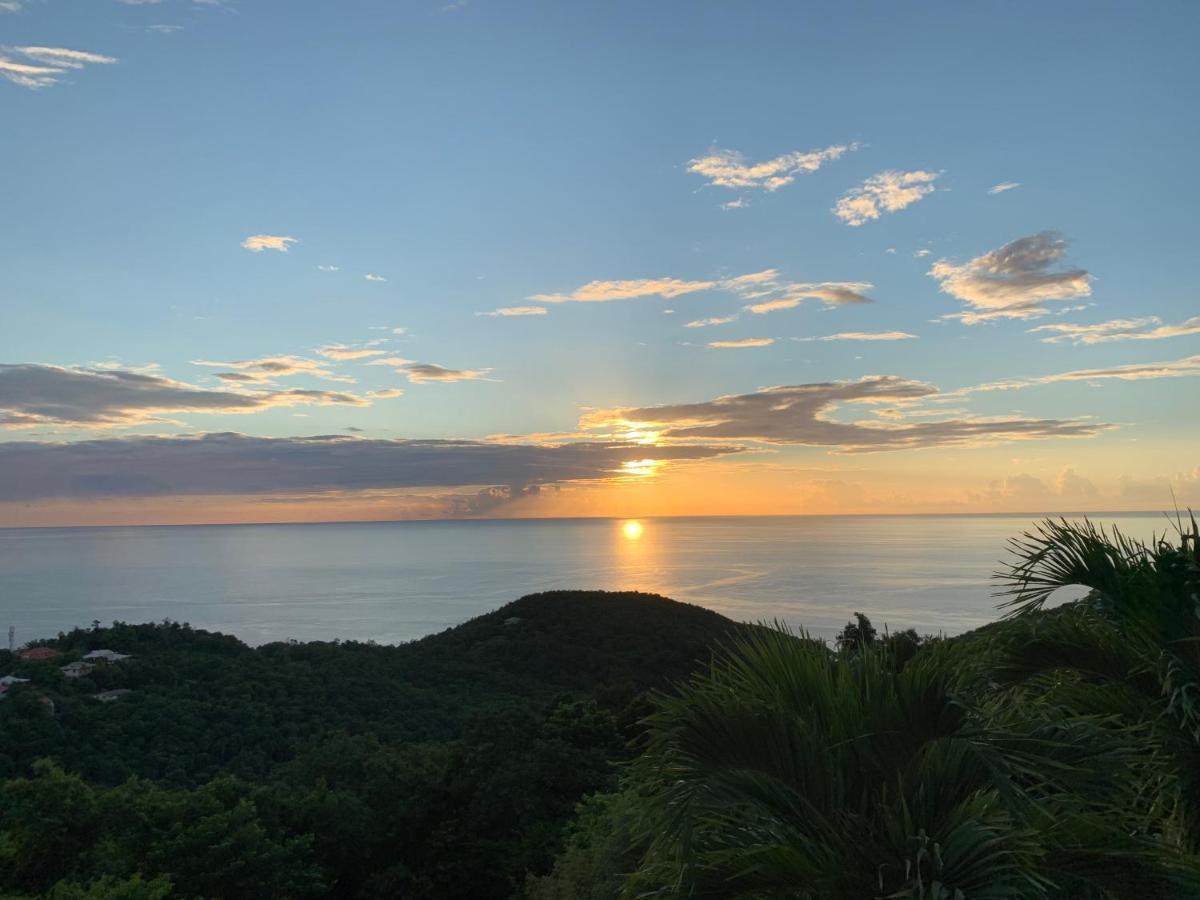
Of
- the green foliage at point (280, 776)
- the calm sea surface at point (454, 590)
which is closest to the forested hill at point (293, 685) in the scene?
the green foliage at point (280, 776)

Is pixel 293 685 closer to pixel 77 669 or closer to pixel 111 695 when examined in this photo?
pixel 111 695

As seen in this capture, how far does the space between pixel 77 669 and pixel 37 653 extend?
7.84 metres

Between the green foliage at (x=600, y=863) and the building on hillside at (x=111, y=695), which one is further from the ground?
the green foliage at (x=600, y=863)

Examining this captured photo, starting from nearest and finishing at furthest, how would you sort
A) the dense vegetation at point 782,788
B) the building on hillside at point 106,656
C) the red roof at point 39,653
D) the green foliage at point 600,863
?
the dense vegetation at point 782,788
the green foliage at point 600,863
the building on hillside at point 106,656
the red roof at point 39,653

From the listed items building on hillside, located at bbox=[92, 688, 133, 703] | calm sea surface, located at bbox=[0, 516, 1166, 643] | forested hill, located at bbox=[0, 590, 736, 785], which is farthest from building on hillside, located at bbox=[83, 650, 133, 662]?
calm sea surface, located at bbox=[0, 516, 1166, 643]

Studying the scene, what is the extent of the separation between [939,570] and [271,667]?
124986 mm

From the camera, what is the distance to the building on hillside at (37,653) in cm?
4222

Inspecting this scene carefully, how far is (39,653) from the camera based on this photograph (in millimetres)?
44156

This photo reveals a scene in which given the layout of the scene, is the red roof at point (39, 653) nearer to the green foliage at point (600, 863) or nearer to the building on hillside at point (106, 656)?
the building on hillside at point (106, 656)

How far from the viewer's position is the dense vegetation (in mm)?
3162

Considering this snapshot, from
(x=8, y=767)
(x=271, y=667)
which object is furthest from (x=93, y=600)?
(x=8, y=767)

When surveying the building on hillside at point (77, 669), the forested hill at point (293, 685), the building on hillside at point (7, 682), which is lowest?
the forested hill at point (293, 685)

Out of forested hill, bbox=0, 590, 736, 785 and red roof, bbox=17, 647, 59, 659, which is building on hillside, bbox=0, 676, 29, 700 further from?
red roof, bbox=17, 647, 59, 659

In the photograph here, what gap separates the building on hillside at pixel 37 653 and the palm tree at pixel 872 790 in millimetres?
48032
